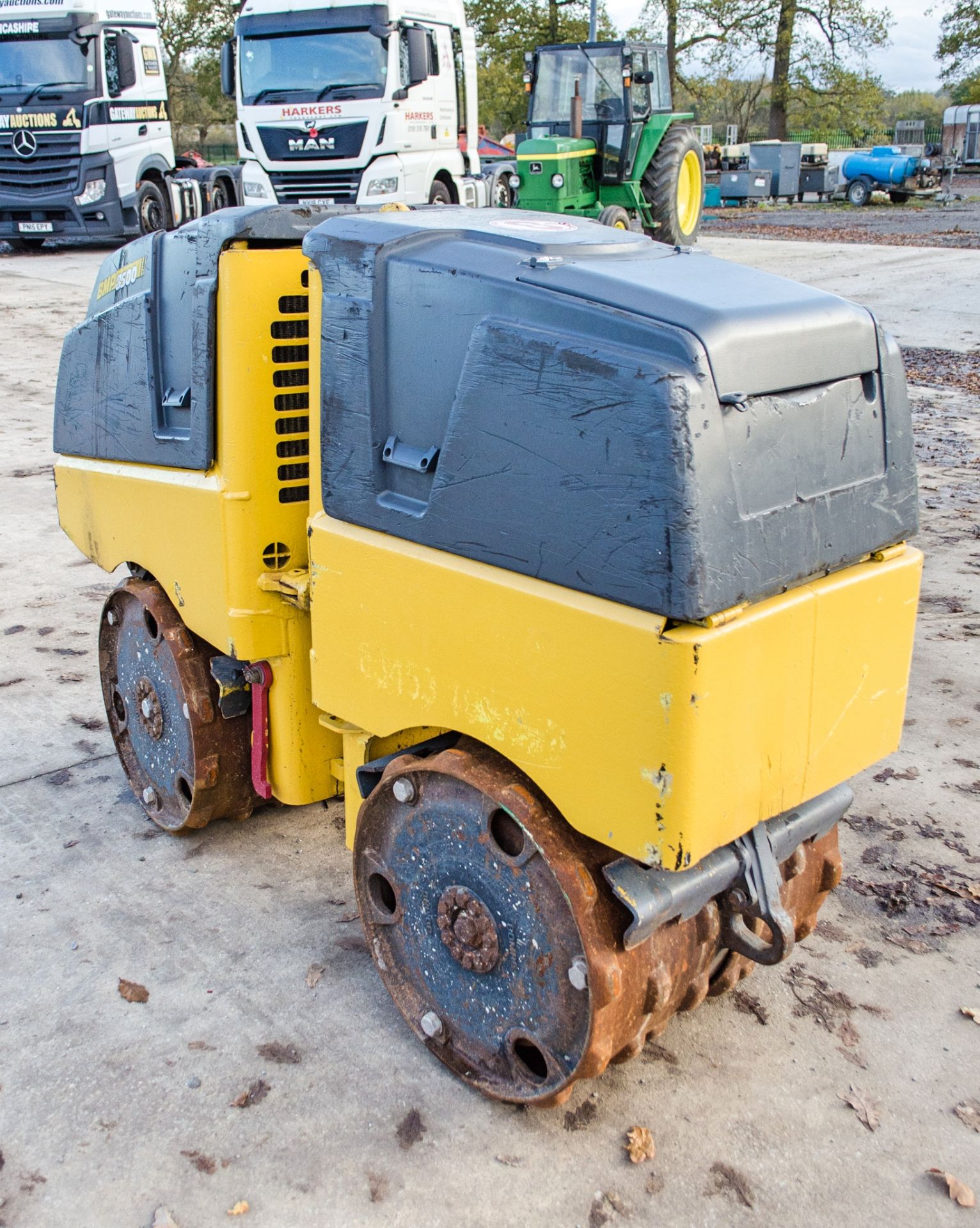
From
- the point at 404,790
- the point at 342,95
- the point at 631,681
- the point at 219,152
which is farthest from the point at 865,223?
the point at 631,681

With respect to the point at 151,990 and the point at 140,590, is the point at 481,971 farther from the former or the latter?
the point at 140,590

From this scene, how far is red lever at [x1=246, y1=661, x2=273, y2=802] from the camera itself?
2961 millimetres

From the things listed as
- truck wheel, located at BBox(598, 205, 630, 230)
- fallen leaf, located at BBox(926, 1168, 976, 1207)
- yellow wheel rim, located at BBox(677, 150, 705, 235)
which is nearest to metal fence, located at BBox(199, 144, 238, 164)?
yellow wheel rim, located at BBox(677, 150, 705, 235)

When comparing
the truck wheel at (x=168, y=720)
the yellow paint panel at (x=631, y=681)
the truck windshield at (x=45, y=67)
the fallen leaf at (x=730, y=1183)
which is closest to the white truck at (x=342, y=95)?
the truck windshield at (x=45, y=67)

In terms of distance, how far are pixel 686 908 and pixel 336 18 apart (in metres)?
14.4

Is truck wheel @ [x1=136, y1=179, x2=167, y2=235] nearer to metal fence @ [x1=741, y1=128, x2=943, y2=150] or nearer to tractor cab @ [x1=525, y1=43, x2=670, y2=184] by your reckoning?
tractor cab @ [x1=525, y1=43, x2=670, y2=184]

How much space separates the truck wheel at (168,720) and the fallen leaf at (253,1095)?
905 mm

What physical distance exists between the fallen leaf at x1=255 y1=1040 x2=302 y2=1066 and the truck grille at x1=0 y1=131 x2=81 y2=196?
16.6 metres

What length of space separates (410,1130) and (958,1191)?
41.2 inches

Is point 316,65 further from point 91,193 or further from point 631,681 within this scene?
point 631,681

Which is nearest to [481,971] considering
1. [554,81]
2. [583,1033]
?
[583,1033]

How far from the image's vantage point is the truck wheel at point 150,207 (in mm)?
17359

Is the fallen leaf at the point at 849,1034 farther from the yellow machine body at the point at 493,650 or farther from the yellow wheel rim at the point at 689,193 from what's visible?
the yellow wheel rim at the point at 689,193

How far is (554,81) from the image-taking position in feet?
55.6
